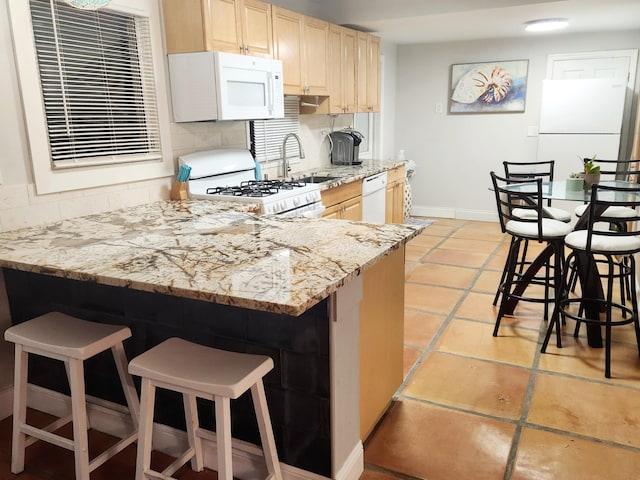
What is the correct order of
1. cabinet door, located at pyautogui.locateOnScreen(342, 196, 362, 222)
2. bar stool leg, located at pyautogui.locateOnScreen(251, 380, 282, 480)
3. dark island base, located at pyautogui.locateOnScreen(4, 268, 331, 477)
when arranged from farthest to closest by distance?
cabinet door, located at pyautogui.locateOnScreen(342, 196, 362, 222) < dark island base, located at pyautogui.locateOnScreen(4, 268, 331, 477) < bar stool leg, located at pyautogui.locateOnScreen(251, 380, 282, 480)

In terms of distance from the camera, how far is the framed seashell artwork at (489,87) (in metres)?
5.91

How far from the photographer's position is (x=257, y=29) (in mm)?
3346

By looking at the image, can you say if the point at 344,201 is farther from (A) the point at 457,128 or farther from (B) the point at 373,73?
(A) the point at 457,128

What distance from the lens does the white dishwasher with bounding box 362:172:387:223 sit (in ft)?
14.9

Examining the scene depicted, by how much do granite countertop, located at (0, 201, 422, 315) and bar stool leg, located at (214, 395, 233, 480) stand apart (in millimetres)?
323

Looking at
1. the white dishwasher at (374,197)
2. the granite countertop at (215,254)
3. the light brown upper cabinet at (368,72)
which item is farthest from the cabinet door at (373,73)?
the granite countertop at (215,254)

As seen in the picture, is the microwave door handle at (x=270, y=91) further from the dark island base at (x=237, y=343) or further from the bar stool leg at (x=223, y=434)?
the bar stool leg at (x=223, y=434)

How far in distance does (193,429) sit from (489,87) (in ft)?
18.0

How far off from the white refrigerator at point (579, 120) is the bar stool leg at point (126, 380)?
16.8ft

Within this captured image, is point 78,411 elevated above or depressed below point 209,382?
below

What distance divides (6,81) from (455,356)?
2650mm

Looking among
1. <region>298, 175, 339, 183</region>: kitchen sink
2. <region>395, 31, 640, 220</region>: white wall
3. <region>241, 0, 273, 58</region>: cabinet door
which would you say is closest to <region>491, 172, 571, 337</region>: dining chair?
<region>298, 175, 339, 183</region>: kitchen sink

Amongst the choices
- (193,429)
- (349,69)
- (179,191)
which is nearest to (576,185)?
(349,69)

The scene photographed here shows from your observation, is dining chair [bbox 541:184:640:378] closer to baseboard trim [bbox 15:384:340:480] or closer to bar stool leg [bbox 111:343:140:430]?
baseboard trim [bbox 15:384:340:480]
